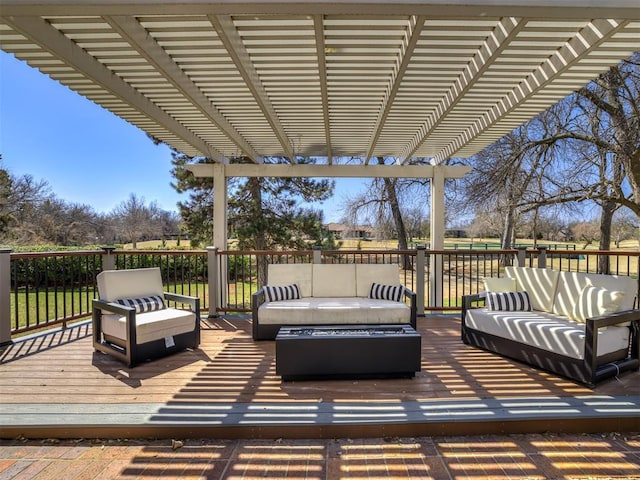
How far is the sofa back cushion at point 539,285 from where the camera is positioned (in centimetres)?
394

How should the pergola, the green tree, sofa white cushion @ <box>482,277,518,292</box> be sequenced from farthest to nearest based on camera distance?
1. the green tree
2. sofa white cushion @ <box>482,277,518,292</box>
3. the pergola

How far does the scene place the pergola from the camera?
2.22 metres

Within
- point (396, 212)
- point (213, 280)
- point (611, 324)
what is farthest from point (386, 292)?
point (396, 212)

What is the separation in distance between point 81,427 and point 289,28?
3.41 m

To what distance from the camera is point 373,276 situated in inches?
191

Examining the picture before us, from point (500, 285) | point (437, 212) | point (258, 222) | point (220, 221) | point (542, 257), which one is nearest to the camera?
point (500, 285)

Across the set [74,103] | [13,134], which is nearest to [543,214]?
[74,103]

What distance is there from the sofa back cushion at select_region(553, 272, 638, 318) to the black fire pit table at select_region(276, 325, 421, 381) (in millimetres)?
1943

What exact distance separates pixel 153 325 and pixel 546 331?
13.0 ft

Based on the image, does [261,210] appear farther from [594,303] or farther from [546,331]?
[594,303]

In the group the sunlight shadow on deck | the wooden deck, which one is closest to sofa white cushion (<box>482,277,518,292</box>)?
the wooden deck

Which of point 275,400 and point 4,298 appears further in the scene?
point 4,298

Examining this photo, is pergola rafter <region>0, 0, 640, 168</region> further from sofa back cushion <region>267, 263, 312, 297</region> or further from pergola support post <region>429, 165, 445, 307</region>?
sofa back cushion <region>267, 263, 312, 297</region>

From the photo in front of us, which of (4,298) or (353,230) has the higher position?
(353,230)
